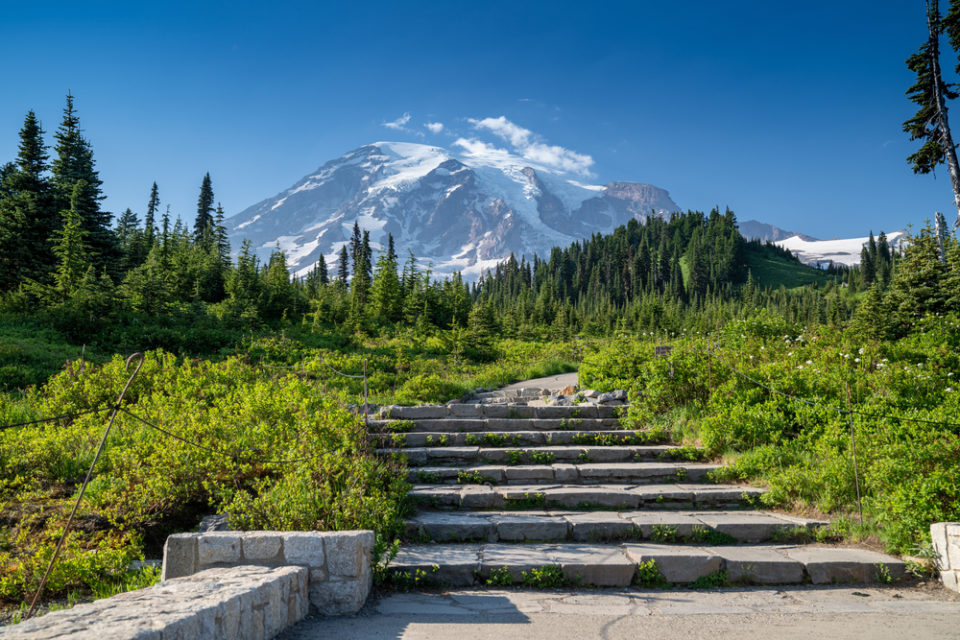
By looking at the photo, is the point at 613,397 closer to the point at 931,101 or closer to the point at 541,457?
the point at 541,457

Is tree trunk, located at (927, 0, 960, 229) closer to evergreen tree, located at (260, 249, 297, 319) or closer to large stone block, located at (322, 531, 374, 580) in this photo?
large stone block, located at (322, 531, 374, 580)

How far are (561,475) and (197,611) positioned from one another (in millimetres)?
5031

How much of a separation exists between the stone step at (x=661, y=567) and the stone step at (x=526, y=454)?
240cm

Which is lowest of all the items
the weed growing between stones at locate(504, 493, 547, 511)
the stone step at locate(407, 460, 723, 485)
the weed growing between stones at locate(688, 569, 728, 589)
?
the weed growing between stones at locate(688, 569, 728, 589)

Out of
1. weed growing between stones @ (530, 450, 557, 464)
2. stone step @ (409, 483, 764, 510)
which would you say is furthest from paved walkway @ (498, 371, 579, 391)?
stone step @ (409, 483, 764, 510)

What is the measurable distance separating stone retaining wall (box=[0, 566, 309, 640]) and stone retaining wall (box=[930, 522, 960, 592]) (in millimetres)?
5677

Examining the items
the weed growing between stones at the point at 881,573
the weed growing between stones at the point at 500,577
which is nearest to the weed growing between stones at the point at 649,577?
the weed growing between stones at the point at 500,577

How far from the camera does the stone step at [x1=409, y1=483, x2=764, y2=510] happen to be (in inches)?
243

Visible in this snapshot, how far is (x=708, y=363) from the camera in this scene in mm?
8680

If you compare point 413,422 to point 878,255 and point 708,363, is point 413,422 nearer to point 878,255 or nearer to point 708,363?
point 708,363

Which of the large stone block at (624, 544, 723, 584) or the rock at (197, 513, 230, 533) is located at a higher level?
the rock at (197, 513, 230, 533)

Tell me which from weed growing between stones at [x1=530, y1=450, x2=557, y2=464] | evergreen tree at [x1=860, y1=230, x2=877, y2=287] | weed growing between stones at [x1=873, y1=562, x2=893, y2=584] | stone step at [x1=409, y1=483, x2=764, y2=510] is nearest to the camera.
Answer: weed growing between stones at [x1=873, y1=562, x2=893, y2=584]

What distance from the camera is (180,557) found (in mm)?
4023

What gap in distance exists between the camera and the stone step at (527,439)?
786cm
